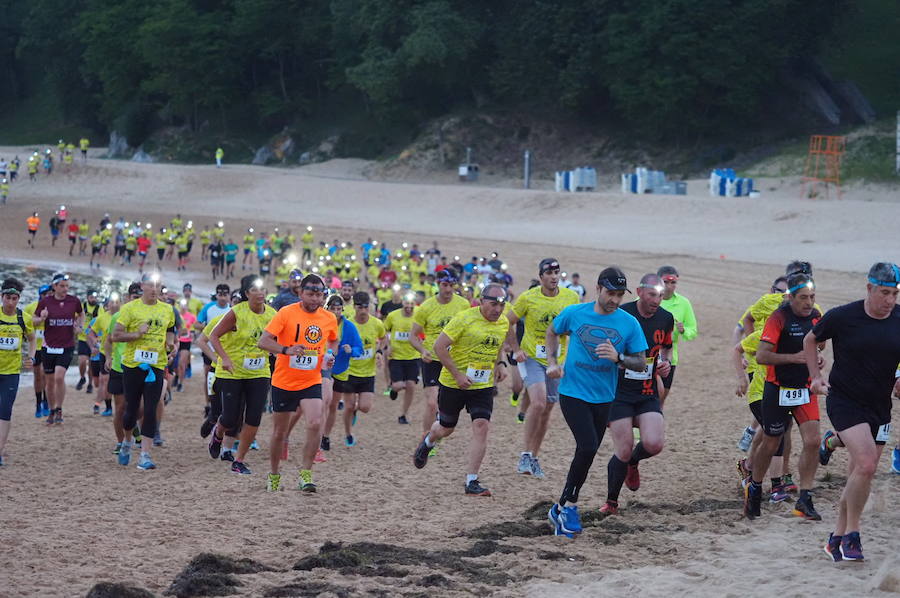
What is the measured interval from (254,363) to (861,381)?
5.59m

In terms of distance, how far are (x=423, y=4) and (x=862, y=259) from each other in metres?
39.3

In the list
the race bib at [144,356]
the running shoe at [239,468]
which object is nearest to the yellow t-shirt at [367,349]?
the running shoe at [239,468]

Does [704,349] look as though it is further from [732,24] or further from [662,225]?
[732,24]

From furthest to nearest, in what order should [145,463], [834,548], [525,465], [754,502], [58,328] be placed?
[58,328] < [145,463] < [525,465] < [754,502] < [834,548]

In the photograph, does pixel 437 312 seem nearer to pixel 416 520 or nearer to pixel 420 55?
pixel 416 520

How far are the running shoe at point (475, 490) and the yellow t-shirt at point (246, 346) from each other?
2.36m

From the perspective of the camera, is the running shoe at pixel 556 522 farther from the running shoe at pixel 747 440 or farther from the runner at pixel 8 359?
the runner at pixel 8 359

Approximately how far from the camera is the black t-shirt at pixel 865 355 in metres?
7.44

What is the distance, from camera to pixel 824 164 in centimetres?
4891

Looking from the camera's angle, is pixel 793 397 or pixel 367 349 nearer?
pixel 793 397

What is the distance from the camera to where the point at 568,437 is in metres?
13.2

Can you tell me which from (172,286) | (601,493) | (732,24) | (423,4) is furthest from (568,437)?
(423,4)

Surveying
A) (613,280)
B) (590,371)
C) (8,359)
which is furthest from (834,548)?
(8,359)

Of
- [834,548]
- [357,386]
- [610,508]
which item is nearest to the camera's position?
[834,548]
